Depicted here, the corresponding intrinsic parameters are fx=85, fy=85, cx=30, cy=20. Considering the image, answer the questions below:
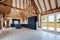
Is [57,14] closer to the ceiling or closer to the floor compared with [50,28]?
closer to the ceiling

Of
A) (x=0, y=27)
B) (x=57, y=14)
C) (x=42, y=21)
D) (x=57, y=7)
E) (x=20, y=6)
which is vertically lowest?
(x=0, y=27)

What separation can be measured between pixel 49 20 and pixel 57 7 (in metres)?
2.57

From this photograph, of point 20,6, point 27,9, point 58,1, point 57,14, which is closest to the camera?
point 58,1

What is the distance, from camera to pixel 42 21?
1194 cm

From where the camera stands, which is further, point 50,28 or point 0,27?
point 0,27

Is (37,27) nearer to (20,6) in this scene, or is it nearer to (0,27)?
(20,6)

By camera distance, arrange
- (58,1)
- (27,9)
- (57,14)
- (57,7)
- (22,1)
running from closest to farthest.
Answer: (58,1) → (57,7) → (57,14) → (22,1) → (27,9)

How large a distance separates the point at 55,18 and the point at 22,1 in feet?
16.8

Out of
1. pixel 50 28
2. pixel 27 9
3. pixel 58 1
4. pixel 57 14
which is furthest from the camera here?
pixel 27 9

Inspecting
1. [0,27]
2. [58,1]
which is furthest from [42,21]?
[0,27]

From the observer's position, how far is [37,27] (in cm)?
1245

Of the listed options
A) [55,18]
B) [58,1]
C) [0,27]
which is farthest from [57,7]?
[0,27]

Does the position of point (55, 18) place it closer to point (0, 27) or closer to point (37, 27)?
point (37, 27)

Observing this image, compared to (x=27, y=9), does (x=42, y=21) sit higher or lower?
lower
